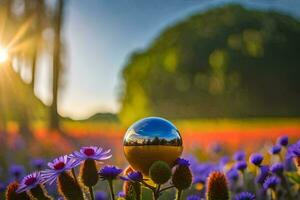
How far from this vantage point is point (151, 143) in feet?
9.39

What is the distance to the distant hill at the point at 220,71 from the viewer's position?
2497cm

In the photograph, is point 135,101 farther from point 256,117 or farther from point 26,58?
point 26,58

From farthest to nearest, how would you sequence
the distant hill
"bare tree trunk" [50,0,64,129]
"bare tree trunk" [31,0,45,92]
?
the distant hill, "bare tree trunk" [50,0,64,129], "bare tree trunk" [31,0,45,92]

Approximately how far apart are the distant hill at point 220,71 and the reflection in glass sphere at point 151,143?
21525mm

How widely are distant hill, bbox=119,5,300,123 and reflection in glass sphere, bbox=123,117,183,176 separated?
70.6 ft

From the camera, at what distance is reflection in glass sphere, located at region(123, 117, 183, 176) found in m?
2.86

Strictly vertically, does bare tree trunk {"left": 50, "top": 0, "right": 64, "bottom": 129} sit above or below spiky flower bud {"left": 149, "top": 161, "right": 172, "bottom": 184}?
above

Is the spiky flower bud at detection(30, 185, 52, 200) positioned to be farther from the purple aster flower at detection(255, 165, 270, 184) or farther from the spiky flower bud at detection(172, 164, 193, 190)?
the purple aster flower at detection(255, 165, 270, 184)

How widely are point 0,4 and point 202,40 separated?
14.8 m

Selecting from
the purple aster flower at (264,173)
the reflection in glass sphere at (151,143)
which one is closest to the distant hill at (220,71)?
the purple aster flower at (264,173)

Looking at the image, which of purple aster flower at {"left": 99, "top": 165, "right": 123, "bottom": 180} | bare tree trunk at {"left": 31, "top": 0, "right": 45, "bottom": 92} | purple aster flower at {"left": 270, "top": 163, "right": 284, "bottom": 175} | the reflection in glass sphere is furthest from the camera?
bare tree trunk at {"left": 31, "top": 0, "right": 45, "bottom": 92}

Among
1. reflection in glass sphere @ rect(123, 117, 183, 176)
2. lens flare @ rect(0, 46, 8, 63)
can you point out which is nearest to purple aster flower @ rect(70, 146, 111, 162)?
reflection in glass sphere @ rect(123, 117, 183, 176)

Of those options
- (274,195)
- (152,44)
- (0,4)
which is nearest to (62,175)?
(274,195)

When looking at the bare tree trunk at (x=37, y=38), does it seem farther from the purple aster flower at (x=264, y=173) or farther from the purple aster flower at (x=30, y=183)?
the purple aster flower at (x=30, y=183)
